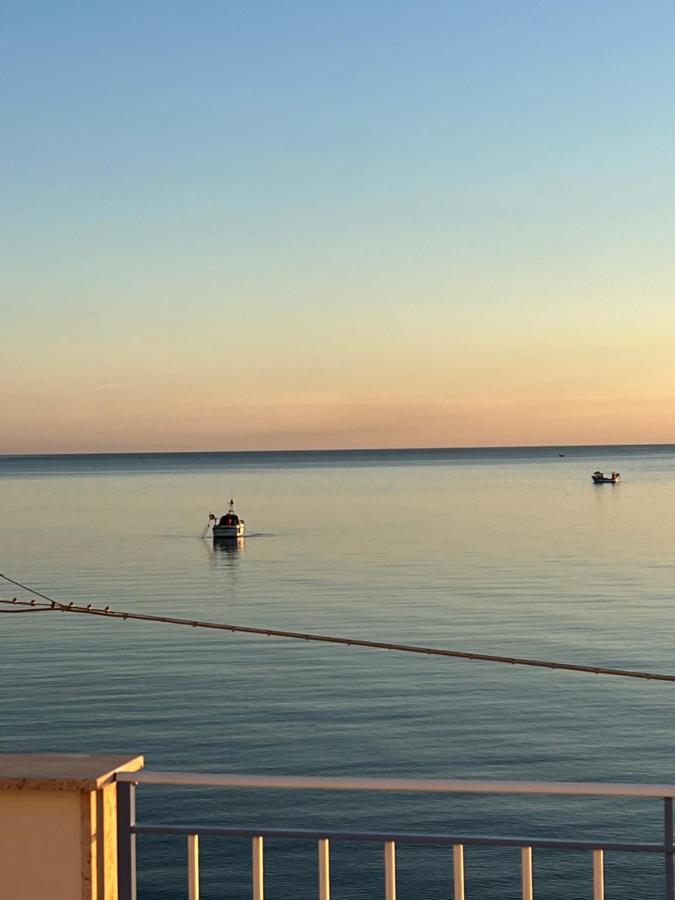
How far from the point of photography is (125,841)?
229 inches

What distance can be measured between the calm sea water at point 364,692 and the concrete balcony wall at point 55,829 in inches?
563

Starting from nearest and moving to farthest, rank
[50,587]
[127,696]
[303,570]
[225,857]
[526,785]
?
[526,785], [225,857], [127,696], [50,587], [303,570]

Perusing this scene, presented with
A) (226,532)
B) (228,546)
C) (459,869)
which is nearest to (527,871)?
(459,869)

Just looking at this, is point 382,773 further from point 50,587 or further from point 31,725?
point 50,587

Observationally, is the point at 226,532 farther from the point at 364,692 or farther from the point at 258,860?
the point at 258,860

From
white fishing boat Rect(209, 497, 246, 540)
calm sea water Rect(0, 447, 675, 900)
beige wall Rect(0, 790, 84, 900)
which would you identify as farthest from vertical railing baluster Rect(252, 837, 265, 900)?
white fishing boat Rect(209, 497, 246, 540)

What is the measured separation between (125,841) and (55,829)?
0.36 metres

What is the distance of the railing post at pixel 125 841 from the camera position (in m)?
5.76

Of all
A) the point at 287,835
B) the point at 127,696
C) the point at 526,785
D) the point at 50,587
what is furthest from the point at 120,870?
the point at 50,587

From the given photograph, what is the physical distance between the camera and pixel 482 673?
3722 centimetres

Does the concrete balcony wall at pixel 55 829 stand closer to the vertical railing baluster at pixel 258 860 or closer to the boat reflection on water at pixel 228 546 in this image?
the vertical railing baluster at pixel 258 860

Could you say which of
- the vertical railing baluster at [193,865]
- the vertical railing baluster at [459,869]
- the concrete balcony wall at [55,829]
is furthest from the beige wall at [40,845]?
the vertical railing baluster at [459,869]

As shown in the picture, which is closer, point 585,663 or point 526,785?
point 526,785

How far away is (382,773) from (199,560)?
188 ft
